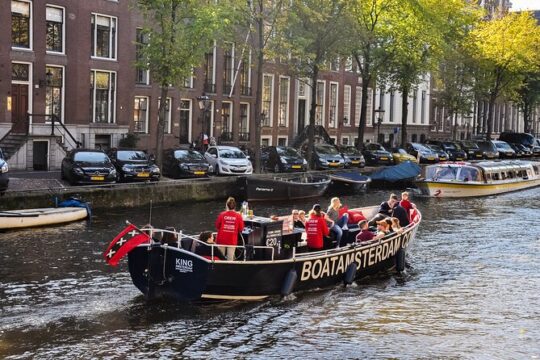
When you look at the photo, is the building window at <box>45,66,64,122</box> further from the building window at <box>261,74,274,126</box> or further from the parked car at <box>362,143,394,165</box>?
the parked car at <box>362,143,394,165</box>

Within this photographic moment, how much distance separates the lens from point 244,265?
17344mm

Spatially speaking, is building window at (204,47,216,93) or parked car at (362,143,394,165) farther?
parked car at (362,143,394,165)

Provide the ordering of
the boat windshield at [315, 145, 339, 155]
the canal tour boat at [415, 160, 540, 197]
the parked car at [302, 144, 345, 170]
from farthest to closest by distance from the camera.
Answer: the boat windshield at [315, 145, 339, 155]
the parked car at [302, 144, 345, 170]
the canal tour boat at [415, 160, 540, 197]

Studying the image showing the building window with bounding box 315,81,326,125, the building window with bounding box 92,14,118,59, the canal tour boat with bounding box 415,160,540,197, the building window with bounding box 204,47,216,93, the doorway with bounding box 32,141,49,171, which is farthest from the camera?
the building window with bounding box 315,81,326,125

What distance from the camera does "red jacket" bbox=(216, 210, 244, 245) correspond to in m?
17.9

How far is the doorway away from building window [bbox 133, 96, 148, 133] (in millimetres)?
8653

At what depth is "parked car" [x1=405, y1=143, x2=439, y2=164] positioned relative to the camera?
59.0m

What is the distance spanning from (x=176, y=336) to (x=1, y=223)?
12591mm

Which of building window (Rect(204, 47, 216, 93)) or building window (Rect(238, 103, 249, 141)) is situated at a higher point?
building window (Rect(204, 47, 216, 93))

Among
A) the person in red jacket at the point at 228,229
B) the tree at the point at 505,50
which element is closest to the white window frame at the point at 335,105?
the tree at the point at 505,50

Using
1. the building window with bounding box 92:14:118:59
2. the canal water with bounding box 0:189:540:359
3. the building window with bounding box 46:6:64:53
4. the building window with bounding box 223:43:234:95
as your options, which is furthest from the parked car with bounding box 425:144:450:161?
the canal water with bounding box 0:189:540:359

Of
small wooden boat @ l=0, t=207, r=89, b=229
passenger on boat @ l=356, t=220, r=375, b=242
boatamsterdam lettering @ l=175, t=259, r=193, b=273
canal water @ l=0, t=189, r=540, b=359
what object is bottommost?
canal water @ l=0, t=189, r=540, b=359

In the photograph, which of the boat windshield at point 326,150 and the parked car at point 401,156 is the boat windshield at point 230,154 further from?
the parked car at point 401,156

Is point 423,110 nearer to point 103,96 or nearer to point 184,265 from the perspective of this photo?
point 103,96
